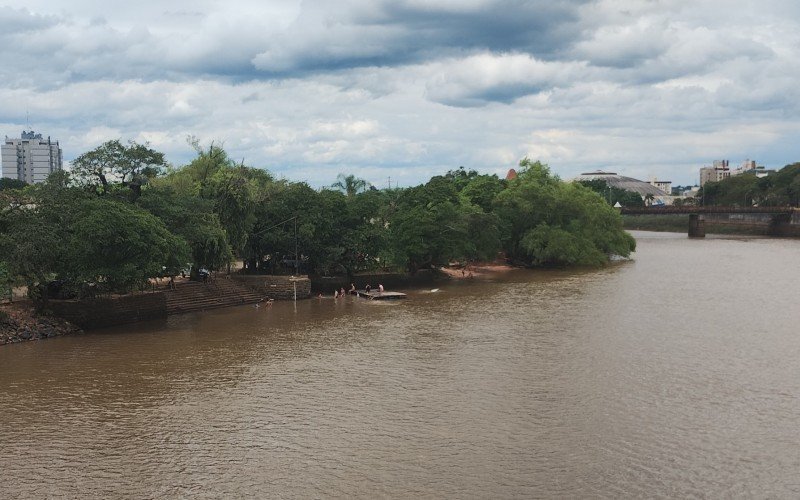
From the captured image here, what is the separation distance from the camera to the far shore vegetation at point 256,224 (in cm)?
3303

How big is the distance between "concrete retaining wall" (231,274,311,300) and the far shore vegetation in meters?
2.12

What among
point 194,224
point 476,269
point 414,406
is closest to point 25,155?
point 476,269

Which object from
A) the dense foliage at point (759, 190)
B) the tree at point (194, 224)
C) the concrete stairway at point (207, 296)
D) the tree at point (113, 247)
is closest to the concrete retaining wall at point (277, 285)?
the concrete stairway at point (207, 296)

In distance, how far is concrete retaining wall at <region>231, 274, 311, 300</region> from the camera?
46500mm

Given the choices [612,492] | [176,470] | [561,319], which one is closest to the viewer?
[612,492]

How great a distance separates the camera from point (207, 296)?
141 ft

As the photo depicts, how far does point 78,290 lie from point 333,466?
73.8 feet

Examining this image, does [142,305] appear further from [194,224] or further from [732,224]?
[732,224]

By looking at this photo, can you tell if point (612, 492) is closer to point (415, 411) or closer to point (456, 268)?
point (415, 411)

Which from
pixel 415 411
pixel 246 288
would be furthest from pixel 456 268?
pixel 415 411

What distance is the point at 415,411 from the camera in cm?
2105

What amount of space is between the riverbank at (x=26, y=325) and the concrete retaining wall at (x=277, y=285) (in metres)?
14.0

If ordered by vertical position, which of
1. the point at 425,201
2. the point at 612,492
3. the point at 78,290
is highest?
the point at 425,201

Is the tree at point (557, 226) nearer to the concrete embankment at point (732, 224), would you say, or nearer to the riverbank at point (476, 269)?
the riverbank at point (476, 269)
